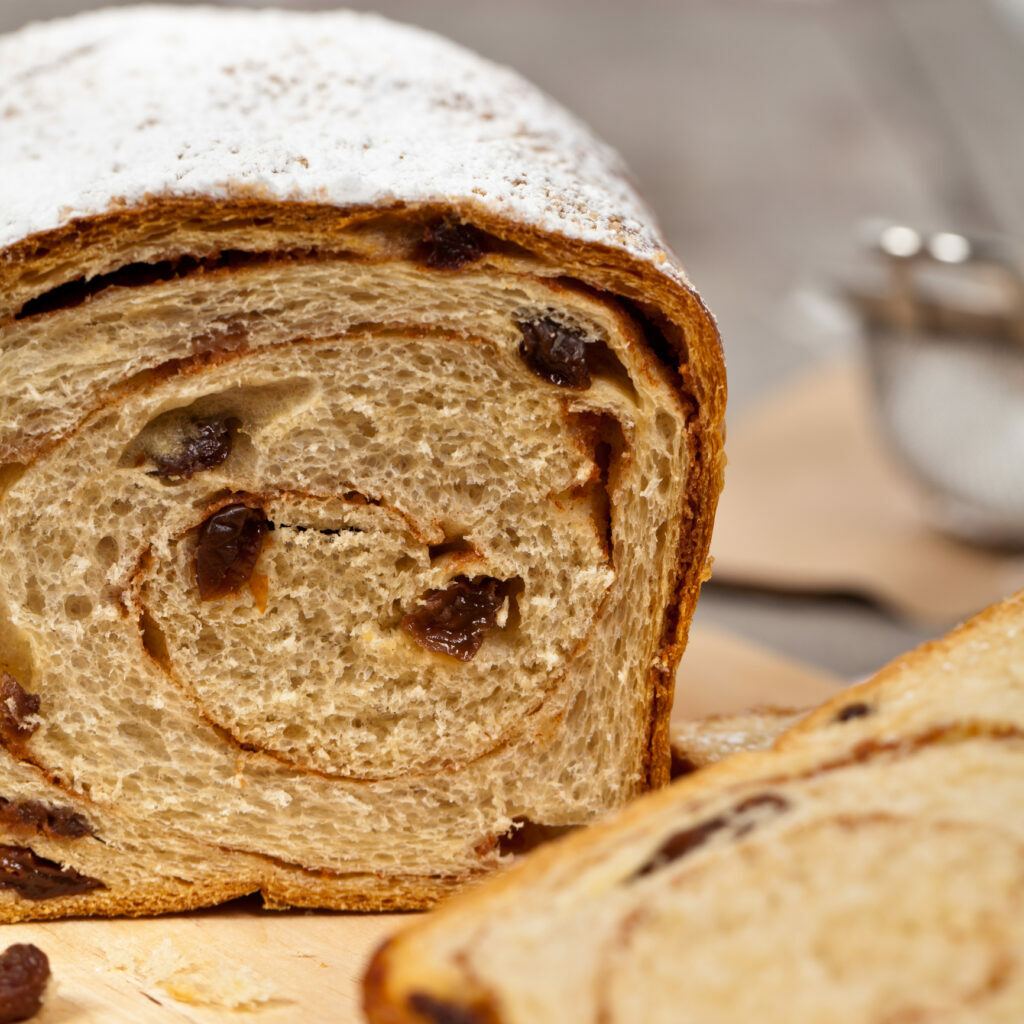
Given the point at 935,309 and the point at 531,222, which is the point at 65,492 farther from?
the point at 935,309

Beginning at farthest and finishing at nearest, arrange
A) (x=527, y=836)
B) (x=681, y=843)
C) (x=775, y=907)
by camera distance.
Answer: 1. (x=527, y=836)
2. (x=681, y=843)
3. (x=775, y=907)

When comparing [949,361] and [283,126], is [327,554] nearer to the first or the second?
[283,126]

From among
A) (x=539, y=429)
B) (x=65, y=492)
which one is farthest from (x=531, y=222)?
(x=65, y=492)

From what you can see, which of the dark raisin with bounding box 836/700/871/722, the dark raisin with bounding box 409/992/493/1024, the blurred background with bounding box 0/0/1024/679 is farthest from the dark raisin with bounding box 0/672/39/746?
the blurred background with bounding box 0/0/1024/679

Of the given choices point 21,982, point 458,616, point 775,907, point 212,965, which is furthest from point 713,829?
point 21,982

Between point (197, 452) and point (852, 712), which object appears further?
point (197, 452)

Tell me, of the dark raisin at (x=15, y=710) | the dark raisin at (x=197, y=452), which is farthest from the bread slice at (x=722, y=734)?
the dark raisin at (x=15, y=710)

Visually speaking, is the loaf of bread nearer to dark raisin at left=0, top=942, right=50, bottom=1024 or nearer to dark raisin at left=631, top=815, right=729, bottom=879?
dark raisin at left=0, top=942, right=50, bottom=1024
